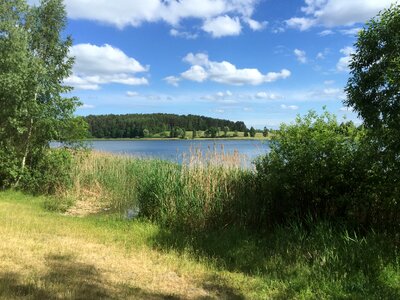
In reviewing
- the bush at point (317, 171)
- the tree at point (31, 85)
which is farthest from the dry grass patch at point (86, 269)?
the tree at point (31, 85)

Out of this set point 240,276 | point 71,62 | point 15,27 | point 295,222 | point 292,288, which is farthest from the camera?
point 71,62

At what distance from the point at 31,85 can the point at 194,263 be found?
10.0 metres

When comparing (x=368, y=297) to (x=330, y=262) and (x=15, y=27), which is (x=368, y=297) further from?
(x=15, y=27)

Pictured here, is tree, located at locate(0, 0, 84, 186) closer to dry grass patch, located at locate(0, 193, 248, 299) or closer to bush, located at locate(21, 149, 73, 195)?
bush, located at locate(21, 149, 73, 195)

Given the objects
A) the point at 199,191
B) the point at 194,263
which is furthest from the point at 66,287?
the point at 199,191

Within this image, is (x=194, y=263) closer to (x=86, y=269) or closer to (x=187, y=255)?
(x=187, y=255)

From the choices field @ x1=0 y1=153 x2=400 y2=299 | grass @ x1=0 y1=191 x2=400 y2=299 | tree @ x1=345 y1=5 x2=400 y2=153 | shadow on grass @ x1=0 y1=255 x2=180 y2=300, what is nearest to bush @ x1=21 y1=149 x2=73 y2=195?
field @ x1=0 y1=153 x2=400 y2=299

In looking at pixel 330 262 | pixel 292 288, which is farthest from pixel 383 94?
pixel 292 288

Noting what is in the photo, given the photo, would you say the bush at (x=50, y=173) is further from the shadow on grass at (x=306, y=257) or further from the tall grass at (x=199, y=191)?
the shadow on grass at (x=306, y=257)

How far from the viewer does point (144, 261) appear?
640 centimetres

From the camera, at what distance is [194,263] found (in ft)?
21.1

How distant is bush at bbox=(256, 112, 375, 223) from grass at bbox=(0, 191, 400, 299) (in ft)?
1.89

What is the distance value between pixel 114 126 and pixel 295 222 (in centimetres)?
6682

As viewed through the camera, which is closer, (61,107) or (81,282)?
(81,282)
